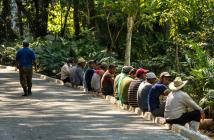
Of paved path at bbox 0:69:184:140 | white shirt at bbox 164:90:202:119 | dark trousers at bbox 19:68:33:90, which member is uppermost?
dark trousers at bbox 19:68:33:90

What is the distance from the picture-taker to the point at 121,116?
15109 mm

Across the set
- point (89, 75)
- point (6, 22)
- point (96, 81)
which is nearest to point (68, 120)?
point (96, 81)

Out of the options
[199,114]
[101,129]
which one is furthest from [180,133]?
[101,129]

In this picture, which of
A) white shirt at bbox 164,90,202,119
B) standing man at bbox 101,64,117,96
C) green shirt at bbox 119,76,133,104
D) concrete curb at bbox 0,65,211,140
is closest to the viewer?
concrete curb at bbox 0,65,211,140

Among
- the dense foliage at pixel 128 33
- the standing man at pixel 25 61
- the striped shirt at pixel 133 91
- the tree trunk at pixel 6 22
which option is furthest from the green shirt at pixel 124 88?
the tree trunk at pixel 6 22

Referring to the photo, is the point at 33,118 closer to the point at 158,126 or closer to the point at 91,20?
the point at 158,126

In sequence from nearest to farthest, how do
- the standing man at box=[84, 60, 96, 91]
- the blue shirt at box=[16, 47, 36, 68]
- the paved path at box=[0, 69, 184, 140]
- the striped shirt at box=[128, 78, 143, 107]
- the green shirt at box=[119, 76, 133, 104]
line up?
the paved path at box=[0, 69, 184, 140], the striped shirt at box=[128, 78, 143, 107], the green shirt at box=[119, 76, 133, 104], the blue shirt at box=[16, 47, 36, 68], the standing man at box=[84, 60, 96, 91]

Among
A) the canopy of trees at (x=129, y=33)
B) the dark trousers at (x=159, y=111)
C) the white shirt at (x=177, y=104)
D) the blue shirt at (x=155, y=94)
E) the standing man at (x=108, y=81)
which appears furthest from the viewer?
the canopy of trees at (x=129, y=33)

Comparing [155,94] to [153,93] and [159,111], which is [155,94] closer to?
[153,93]

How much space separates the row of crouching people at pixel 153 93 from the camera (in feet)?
41.4

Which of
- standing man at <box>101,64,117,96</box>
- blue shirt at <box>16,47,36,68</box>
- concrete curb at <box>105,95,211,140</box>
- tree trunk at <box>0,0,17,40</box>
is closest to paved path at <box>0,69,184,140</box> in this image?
concrete curb at <box>105,95,211,140</box>

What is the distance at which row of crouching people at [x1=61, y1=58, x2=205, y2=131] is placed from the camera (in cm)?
1261

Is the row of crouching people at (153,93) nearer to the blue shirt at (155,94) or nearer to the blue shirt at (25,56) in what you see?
the blue shirt at (155,94)

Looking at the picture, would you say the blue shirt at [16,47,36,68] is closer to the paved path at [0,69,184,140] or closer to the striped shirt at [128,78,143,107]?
the paved path at [0,69,184,140]
